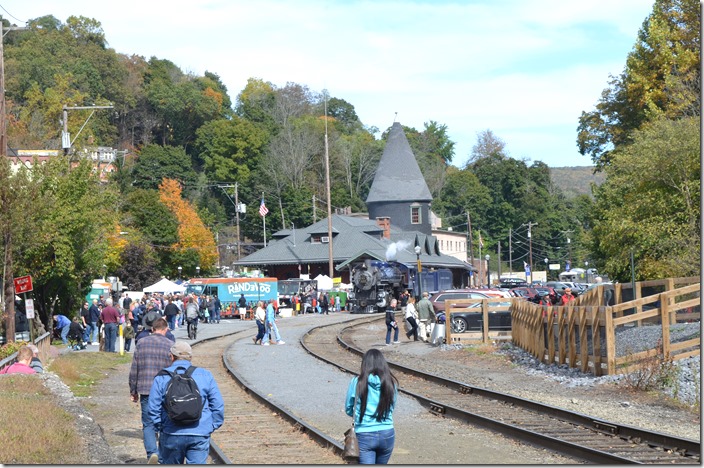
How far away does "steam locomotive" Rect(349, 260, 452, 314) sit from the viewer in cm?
5834

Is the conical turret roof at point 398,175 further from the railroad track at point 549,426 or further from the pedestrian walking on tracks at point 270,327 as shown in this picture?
the railroad track at point 549,426

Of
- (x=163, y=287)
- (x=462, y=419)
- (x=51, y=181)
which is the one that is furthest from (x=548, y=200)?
(x=462, y=419)

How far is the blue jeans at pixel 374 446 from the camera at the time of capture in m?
8.73

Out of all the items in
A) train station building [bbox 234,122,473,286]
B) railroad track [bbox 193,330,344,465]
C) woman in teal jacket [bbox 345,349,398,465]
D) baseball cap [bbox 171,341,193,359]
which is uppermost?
train station building [bbox 234,122,473,286]

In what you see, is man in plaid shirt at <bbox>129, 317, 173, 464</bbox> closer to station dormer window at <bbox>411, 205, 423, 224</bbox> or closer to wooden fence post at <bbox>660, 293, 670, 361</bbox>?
wooden fence post at <bbox>660, 293, 670, 361</bbox>

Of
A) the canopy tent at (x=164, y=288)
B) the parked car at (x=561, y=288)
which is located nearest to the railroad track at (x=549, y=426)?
the parked car at (x=561, y=288)

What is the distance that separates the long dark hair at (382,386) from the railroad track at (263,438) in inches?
139

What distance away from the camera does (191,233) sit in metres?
96.1

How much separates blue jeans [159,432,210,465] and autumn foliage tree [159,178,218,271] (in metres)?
84.5

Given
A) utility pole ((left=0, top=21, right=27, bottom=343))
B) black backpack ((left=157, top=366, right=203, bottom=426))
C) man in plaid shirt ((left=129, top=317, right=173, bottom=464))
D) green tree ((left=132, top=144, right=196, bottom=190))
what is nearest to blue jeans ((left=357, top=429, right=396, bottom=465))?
black backpack ((left=157, top=366, right=203, bottom=426))

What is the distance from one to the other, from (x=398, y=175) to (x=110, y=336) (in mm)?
72405

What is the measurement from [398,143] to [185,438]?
93386 millimetres

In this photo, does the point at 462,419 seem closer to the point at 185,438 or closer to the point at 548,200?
the point at 185,438

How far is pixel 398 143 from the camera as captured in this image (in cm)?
10100
